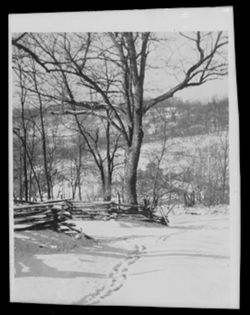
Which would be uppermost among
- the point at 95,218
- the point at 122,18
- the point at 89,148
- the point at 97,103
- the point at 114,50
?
the point at 122,18

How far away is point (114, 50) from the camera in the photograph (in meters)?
1.62

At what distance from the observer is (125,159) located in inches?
64.1

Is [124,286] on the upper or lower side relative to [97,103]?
lower

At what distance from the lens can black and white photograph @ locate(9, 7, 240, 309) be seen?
1.60 m

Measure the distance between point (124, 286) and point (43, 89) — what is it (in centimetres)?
75

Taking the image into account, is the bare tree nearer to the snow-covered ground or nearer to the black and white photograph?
the black and white photograph

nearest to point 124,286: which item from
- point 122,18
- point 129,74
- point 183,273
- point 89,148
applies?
point 183,273

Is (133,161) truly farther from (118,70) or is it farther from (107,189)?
(118,70)

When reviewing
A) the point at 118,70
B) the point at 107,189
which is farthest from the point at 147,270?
the point at 118,70

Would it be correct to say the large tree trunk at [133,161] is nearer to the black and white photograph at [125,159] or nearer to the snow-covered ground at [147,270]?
the black and white photograph at [125,159]

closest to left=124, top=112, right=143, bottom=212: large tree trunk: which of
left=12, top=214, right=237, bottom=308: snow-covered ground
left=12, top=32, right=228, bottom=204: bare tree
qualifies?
left=12, top=32, right=228, bottom=204: bare tree

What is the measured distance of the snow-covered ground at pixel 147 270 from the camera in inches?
62.6

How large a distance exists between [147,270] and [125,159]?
15.4 inches
